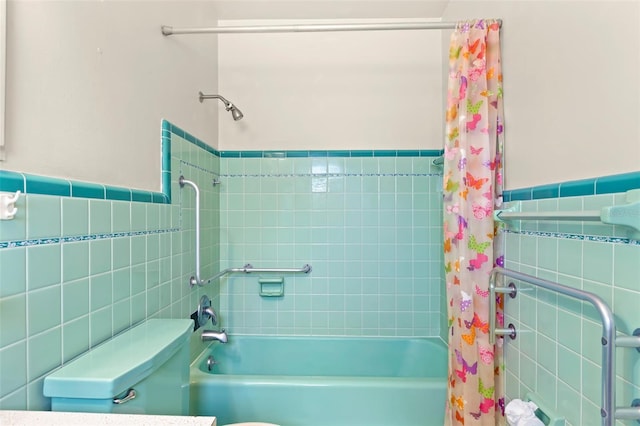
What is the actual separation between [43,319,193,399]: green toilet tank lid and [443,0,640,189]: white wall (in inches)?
54.1

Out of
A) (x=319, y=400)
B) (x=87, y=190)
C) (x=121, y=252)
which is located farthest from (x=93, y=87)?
(x=319, y=400)

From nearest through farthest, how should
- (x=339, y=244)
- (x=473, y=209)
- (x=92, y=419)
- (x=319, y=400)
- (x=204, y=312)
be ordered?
(x=92, y=419) → (x=473, y=209) → (x=319, y=400) → (x=204, y=312) → (x=339, y=244)

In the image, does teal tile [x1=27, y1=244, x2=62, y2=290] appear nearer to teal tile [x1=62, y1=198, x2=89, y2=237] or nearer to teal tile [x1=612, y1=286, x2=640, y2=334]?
teal tile [x1=62, y1=198, x2=89, y2=237]

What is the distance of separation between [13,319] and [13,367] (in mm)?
111

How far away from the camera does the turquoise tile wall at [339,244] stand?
240cm

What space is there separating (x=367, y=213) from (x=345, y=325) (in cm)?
80

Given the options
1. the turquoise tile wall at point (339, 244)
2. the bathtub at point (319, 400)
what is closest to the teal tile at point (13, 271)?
the bathtub at point (319, 400)

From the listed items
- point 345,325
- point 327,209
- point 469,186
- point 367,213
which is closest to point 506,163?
point 469,186

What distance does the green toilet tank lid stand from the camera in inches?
32.3

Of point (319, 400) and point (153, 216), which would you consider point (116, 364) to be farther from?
point (319, 400)

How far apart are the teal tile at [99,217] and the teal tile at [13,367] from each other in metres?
0.37

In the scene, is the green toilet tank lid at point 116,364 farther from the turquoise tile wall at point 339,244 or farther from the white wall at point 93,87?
the turquoise tile wall at point 339,244

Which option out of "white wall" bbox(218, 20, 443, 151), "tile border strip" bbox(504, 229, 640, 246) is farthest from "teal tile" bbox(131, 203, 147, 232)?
Answer: "tile border strip" bbox(504, 229, 640, 246)

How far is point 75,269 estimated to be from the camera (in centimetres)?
100
